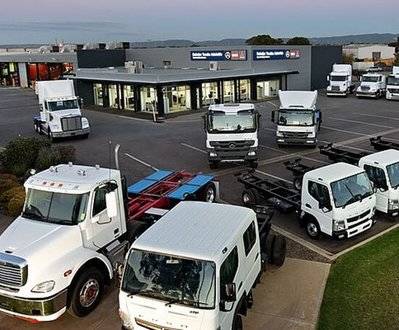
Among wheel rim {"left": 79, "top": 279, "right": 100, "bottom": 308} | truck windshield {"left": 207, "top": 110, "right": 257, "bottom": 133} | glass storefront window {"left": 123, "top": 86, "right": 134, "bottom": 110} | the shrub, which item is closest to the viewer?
wheel rim {"left": 79, "top": 279, "right": 100, "bottom": 308}

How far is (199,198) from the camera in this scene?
1555 centimetres

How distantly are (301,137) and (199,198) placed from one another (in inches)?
440

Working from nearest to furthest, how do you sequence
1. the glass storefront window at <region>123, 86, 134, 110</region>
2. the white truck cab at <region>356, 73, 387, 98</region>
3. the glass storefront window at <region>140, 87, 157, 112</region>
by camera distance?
the glass storefront window at <region>140, 87, 157, 112</region>, the glass storefront window at <region>123, 86, 134, 110</region>, the white truck cab at <region>356, 73, 387, 98</region>

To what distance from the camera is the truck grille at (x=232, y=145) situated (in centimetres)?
2097

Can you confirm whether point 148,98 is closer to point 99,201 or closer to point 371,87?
point 371,87

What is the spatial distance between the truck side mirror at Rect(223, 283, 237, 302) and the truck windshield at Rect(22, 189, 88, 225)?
12.4ft

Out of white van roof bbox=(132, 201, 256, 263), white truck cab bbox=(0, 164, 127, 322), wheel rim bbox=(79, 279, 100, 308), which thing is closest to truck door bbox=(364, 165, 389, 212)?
white van roof bbox=(132, 201, 256, 263)

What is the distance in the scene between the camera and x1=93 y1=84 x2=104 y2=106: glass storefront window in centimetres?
4775

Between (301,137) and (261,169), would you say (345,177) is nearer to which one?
(261,169)

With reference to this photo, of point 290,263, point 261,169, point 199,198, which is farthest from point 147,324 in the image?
point 261,169

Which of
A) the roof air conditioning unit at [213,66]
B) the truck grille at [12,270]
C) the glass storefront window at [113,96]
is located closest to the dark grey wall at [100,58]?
the glass storefront window at [113,96]

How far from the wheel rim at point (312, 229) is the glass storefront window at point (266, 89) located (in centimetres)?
3485

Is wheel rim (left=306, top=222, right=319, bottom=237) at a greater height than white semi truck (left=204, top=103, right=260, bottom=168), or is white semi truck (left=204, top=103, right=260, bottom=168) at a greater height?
white semi truck (left=204, top=103, right=260, bottom=168)

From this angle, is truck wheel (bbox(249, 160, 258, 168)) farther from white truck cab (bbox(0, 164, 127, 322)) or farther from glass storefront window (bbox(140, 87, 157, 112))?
glass storefront window (bbox(140, 87, 157, 112))
